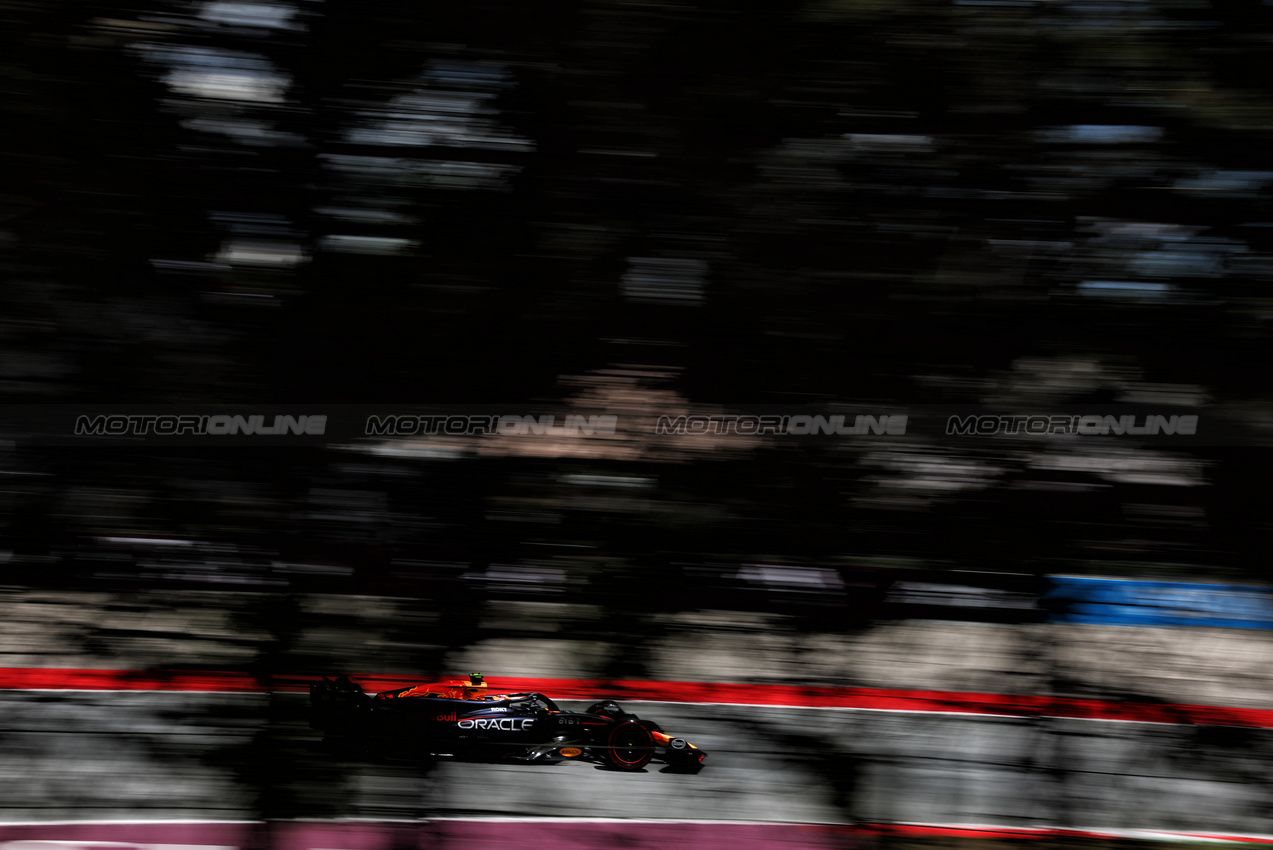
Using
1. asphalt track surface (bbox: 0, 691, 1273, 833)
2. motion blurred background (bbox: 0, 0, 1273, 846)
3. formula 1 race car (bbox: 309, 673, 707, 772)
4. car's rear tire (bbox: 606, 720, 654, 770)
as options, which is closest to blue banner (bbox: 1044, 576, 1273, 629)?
motion blurred background (bbox: 0, 0, 1273, 846)

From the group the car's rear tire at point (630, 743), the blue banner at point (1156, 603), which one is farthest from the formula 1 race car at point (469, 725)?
the blue banner at point (1156, 603)

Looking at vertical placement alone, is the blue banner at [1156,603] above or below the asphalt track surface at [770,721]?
above

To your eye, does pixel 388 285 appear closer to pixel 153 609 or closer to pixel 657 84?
pixel 657 84

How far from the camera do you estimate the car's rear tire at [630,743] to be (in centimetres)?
130

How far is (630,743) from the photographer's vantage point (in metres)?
1.29

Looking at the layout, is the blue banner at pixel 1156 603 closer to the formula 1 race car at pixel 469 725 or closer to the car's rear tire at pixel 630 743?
the formula 1 race car at pixel 469 725

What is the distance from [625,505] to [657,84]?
0.71 meters

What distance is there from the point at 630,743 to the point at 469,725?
1.25 ft

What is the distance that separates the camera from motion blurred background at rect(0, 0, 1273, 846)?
0.97m

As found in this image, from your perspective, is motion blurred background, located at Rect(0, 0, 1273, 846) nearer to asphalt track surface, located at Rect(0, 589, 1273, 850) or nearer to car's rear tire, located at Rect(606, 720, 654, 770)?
asphalt track surface, located at Rect(0, 589, 1273, 850)

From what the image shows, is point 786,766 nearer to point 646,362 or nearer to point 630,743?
point 630,743

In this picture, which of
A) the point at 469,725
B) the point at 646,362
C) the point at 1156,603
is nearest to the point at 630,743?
the point at 469,725

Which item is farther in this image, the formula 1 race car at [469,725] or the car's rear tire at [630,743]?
the car's rear tire at [630,743]

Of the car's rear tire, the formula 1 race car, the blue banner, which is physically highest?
the blue banner
